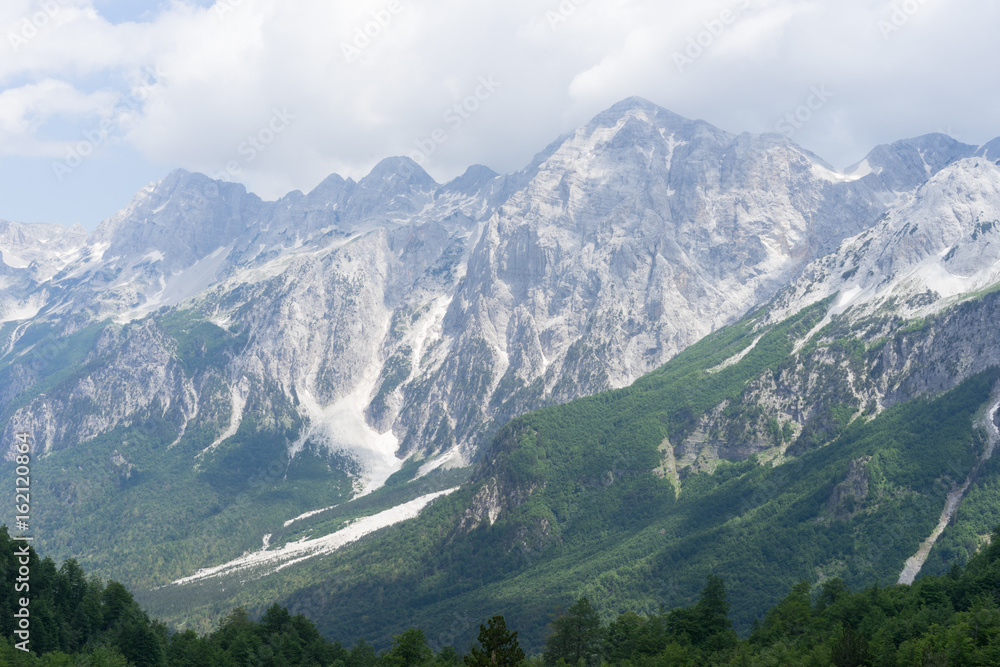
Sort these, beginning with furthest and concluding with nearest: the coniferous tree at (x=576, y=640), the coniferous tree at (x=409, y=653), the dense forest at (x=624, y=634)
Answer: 1. the coniferous tree at (x=576, y=640)
2. the coniferous tree at (x=409, y=653)
3. the dense forest at (x=624, y=634)

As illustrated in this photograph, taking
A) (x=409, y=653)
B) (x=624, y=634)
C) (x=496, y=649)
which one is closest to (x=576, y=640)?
(x=624, y=634)

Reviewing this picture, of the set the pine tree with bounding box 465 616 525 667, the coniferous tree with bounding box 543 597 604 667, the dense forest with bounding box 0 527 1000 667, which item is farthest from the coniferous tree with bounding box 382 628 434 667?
the pine tree with bounding box 465 616 525 667

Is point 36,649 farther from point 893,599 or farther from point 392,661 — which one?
point 893,599

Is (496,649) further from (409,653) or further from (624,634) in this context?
(624,634)

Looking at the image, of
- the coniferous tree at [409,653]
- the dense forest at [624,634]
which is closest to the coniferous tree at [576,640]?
the dense forest at [624,634]

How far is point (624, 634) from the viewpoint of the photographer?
480 ft

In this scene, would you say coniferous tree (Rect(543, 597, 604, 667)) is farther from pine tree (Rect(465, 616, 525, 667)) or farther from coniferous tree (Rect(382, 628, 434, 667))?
pine tree (Rect(465, 616, 525, 667))

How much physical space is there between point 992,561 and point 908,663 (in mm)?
62943

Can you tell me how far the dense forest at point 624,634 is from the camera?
104m

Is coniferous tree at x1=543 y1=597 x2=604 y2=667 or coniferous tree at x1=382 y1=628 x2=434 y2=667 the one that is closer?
coniferous tree at x1=382 y1=628 x2=434 y2=667

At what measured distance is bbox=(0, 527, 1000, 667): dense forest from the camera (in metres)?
104

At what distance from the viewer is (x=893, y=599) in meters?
138

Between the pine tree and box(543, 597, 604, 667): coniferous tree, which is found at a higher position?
the pine tree

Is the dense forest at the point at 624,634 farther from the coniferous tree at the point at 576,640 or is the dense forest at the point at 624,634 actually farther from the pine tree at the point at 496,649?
the pine tree at the point at 496,649
